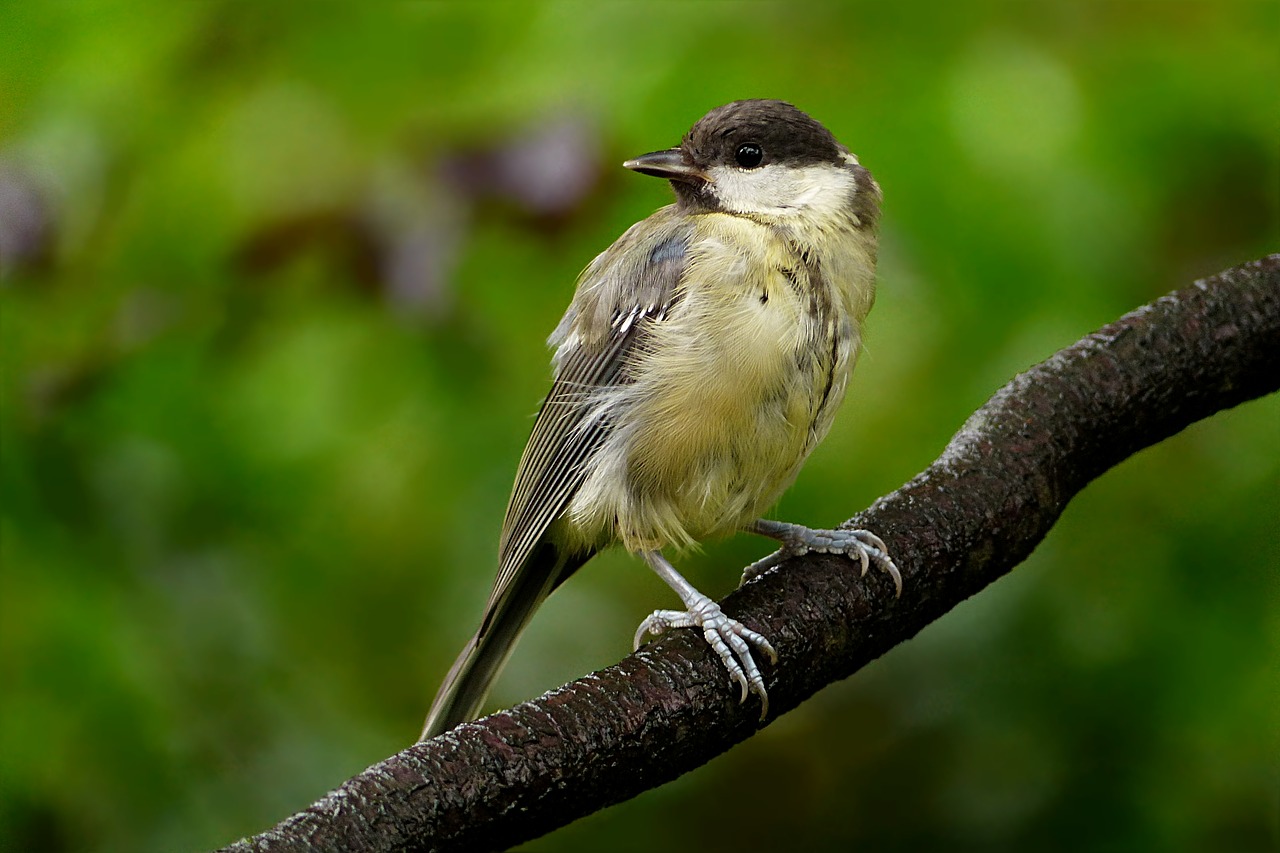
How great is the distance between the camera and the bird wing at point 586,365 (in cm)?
223

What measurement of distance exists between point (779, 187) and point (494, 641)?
0.91 meters

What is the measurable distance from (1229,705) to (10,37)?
219cm

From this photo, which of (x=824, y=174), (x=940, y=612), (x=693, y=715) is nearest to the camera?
(x=693, y=715)

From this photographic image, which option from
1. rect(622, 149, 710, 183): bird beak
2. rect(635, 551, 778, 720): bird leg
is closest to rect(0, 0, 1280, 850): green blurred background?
rect(622, 149, 710, 183): bird beak

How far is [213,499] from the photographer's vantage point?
2.14m

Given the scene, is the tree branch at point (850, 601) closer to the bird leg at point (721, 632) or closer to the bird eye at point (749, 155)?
the bird leg at point (721, 632)

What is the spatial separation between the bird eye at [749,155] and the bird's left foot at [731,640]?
77cm

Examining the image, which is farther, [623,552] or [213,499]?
[623,552]

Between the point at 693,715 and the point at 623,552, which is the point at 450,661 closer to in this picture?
the point at 623,552

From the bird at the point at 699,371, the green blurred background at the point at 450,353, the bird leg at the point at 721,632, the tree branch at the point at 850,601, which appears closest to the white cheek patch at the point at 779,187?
the bird at the point at 699,371

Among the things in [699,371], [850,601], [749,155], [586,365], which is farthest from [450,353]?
[850,601]

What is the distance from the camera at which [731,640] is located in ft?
6.01

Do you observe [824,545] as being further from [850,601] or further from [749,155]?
[749,155]

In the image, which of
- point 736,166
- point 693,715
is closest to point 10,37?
point 736,166
